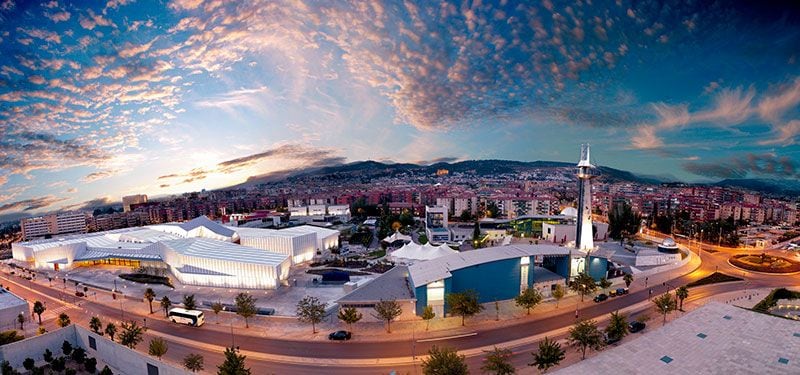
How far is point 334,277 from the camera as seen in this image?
114ft

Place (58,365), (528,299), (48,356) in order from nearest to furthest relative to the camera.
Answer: (58,365), (48,356), (528,299)

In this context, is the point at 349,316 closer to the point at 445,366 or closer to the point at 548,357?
the point at 445,366

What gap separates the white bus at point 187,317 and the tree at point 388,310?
13.0 m

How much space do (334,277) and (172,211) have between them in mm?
92293

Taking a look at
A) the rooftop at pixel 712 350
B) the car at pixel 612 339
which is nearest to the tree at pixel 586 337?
the rooftop at pixel 712 350

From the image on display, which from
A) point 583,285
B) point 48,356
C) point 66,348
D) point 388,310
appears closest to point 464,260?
point 388,310

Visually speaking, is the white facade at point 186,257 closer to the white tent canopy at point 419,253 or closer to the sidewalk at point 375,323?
the sidewalk at point 375,323

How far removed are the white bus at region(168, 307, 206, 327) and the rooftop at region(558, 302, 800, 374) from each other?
2382cm

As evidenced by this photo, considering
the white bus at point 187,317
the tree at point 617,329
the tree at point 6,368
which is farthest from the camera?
the white bus at point 187,317

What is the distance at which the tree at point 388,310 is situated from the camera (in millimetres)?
22547

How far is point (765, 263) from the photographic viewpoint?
127 feet

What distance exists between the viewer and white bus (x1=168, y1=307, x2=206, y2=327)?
24969 mm

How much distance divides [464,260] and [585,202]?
17.6 meters

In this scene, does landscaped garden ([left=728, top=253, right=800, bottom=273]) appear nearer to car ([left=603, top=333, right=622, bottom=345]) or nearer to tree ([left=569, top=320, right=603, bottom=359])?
car ([left=603, top=333, right=622, bottom=345])
